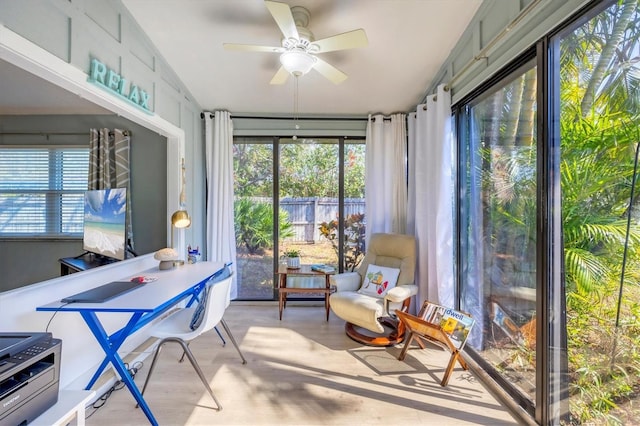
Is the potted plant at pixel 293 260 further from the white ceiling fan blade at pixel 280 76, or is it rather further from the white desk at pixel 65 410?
the white desk at pixel 65 410

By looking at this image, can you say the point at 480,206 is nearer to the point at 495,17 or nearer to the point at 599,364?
the point at 599,364

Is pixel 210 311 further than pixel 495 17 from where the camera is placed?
No

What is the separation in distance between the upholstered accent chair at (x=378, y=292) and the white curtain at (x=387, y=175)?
1.08 feet

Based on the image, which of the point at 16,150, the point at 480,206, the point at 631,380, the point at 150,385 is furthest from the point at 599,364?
the point at 16,150

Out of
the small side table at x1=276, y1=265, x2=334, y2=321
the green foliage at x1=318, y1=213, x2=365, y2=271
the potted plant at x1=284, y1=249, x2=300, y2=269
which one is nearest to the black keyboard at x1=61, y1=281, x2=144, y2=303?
the small side table at x1=276, y1=265, x2=334, y2=321

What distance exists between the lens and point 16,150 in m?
3.13

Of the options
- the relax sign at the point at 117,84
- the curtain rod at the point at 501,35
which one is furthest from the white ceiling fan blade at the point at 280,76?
the curtain rod at the point at 501,35

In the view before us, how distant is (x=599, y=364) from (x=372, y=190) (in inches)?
92.4

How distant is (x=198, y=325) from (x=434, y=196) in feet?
7.32

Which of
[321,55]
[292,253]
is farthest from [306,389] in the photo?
[321,55]

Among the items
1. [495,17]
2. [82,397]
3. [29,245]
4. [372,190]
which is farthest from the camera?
[372,190]

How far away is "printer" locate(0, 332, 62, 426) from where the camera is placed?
893 mm

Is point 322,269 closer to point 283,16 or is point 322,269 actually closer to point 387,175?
point 387,175

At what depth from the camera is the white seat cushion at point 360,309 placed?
2312mm
